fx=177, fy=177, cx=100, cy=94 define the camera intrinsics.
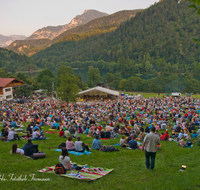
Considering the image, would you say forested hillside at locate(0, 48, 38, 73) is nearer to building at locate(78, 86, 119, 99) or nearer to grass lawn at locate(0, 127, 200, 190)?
building at locate(78, 86, 119, 99)

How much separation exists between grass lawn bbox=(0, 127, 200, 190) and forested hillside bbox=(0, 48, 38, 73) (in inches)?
6686

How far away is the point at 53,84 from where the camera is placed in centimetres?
5312

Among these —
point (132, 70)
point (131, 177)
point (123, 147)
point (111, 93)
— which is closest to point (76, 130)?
point (123, 147)

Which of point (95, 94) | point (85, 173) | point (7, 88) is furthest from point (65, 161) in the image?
point (7, 88)

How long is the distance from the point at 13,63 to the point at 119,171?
19639 cm

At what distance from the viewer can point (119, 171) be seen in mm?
5418

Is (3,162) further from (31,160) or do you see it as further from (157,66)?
(157,66)

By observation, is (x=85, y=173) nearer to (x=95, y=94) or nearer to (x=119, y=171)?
(x=119, y=171)

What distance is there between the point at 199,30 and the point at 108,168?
201 m

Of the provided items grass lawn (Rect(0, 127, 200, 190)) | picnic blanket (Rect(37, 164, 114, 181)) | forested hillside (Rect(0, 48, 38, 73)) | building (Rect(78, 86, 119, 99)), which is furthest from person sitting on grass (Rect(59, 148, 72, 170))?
forested hillside (Rect(0, 48, 38, 73))

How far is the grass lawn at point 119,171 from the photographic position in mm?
4367

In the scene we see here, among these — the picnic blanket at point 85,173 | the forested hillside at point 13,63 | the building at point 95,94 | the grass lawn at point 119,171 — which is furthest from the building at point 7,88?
the forested hillside at point 13,63

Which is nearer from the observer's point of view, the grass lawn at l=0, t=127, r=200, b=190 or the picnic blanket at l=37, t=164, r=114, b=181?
the grass lawn at l=0, t=127, r=200, b=190

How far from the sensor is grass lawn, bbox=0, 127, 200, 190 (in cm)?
437
